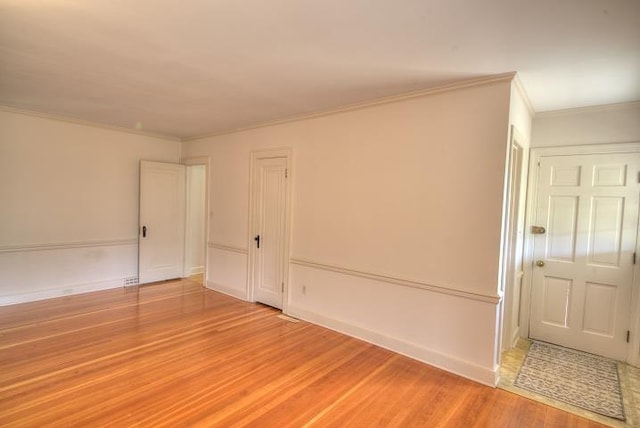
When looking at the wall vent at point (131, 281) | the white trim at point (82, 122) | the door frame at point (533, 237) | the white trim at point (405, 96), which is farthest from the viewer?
the wall vent at point (131, 281)

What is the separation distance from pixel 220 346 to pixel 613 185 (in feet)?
14.0

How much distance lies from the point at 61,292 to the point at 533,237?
630 centimetres

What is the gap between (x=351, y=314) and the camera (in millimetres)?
3734

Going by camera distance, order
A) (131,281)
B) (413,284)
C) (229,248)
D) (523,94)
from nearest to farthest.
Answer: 1. (523,94)
2. (413,284)
3. (229,248)
4. (131,281)

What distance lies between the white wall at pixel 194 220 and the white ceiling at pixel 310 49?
2696 millimetres

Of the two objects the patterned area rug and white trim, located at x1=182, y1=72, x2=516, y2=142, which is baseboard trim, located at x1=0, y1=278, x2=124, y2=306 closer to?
white trim, located at x1=182, y1=72, x2=516, y2=142

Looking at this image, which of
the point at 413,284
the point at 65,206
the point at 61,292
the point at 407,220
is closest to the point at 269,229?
the point at 407,220

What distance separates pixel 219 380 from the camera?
9.02ft

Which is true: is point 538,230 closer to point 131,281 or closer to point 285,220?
point 285,220

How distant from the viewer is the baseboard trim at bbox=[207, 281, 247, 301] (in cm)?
501

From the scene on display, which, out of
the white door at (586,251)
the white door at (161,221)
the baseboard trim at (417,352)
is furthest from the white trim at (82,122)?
the white door at (586,251)

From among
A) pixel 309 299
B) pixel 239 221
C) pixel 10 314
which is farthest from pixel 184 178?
pixel 309 299

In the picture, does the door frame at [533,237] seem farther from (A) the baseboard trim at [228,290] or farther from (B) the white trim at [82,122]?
(B) the white trim at [82,122]

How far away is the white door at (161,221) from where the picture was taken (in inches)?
219
